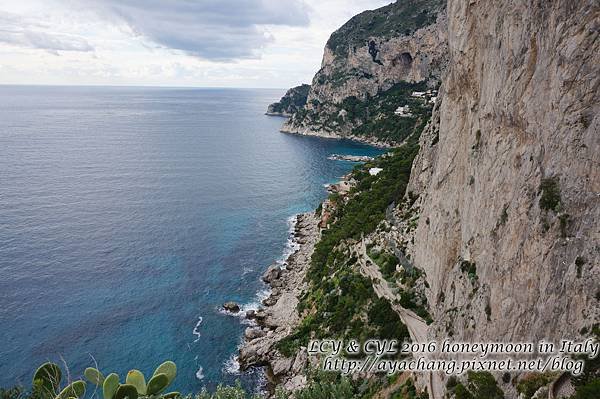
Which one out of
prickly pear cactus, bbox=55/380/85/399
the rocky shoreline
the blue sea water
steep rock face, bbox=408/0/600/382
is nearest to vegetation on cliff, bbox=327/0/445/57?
the blue sea water

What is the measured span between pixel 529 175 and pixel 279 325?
34165 mm

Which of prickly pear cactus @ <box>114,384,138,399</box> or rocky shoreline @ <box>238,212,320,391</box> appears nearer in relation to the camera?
prickly pear cactus @ <box>114,384,138,399</box>

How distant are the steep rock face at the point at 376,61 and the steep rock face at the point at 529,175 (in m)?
133

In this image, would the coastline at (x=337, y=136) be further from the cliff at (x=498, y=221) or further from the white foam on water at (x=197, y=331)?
the white foam on water at (x=197, y=331)

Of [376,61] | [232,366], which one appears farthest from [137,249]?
[376,61]

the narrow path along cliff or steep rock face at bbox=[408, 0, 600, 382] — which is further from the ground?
steep rock face at bbox=[408, 0, 600, 382]

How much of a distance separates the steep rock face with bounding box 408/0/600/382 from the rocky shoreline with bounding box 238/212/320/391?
737 inches

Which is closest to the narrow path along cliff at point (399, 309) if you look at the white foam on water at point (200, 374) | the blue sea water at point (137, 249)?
the blue sea water at point (137, 249)

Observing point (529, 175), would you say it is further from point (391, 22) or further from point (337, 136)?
point (391, 22)

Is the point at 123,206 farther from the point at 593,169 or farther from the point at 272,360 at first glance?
the point at 593,169

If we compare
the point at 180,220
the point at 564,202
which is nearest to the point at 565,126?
the point at 564,202

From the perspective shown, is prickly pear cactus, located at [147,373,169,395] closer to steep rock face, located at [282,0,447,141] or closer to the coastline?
the coastline

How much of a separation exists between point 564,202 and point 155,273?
51.8 metres

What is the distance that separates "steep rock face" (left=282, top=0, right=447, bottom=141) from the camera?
15512cm
